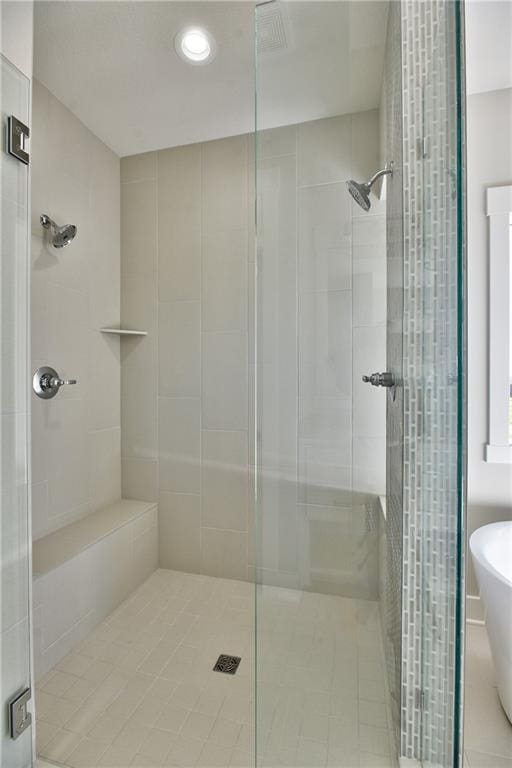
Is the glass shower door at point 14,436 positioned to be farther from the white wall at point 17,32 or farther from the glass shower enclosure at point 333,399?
the glass shower enclosure at point 333,399

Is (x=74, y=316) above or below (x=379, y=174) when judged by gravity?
below

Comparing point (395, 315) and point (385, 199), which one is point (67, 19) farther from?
point (395, 315)

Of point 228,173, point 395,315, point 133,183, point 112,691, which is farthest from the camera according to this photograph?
point 133,183

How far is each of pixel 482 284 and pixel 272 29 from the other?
142 cm

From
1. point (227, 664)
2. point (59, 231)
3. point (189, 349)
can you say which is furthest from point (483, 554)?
point (59, 231)

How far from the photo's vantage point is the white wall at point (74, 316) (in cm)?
180

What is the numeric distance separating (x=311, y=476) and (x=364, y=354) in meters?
0.36

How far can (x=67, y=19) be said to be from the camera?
1511mm

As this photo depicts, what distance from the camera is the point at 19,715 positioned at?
1083mm

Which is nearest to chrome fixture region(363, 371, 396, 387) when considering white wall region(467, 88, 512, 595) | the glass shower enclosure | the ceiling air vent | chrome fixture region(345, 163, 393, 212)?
the glass shower enclosure

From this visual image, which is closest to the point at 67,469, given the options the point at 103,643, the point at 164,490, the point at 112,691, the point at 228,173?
the point at 164,490

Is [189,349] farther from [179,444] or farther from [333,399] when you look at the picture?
[333,399]

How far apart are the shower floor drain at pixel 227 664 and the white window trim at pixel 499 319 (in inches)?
56.1

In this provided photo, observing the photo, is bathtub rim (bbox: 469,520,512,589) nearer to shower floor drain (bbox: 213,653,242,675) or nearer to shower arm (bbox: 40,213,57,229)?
shower floor drain (bbox: 213,653,242,675)
